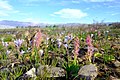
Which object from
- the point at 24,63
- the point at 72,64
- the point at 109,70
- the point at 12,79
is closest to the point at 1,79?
the point at 12,79

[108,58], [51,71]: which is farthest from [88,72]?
[108,58]

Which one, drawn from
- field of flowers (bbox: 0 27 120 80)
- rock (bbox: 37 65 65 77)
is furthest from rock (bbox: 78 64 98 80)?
rock (bbox: 37 65 65 77)

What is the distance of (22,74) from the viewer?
5.43 m

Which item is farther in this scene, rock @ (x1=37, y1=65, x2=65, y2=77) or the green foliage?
the green foliage

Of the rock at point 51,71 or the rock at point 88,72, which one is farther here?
the rock at point 51,71

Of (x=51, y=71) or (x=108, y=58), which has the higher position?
(x=108, y=58)

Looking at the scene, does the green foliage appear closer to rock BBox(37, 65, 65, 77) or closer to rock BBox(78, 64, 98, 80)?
rock BBox(78, 64, 98, 80)

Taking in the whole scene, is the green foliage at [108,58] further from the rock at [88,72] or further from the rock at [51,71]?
the rock at [51,71]

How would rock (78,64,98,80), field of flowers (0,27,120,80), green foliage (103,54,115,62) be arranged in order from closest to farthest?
1. rock (78,64,98,80)
2. field of flowers (0,27,120,80)
3. green foliage (103,54,115,62)

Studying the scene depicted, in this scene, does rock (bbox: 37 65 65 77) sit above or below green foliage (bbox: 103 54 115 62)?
below

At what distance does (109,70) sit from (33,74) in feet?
5.35

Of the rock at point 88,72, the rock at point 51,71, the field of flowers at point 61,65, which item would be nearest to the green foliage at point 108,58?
the field of flowers at point 61,65

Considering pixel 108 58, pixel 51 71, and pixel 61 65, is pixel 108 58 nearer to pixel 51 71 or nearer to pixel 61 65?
pixel 61 65

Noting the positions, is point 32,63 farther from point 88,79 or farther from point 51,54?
point 88,79
